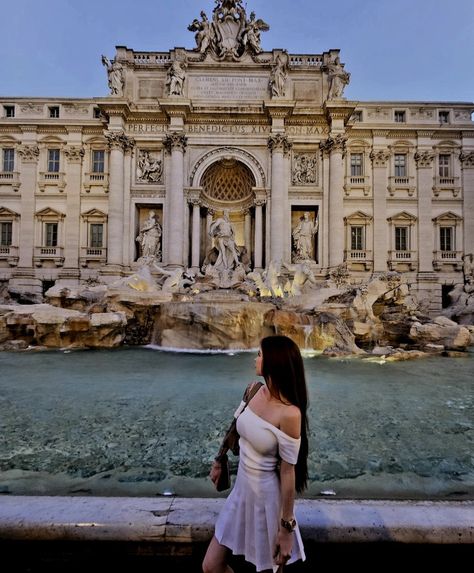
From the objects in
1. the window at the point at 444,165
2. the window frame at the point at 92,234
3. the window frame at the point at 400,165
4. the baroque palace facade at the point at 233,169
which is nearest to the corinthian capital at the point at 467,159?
the baroque palace facade at the point at 233,169

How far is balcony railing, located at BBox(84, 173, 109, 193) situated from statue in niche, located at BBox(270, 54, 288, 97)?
10.4m

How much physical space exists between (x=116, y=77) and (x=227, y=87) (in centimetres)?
593

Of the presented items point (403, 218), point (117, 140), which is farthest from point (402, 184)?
point (117, 140)

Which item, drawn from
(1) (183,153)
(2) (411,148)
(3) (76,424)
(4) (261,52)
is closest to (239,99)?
(4) (261,52)

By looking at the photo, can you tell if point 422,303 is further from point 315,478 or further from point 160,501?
point 160,501

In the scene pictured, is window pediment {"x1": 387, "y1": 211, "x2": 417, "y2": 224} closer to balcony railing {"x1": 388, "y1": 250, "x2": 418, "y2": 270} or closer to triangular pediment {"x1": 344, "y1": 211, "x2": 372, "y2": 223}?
triangular pediment {"x1": 344, "y1": 211, "x2": 372, "y2": 223}

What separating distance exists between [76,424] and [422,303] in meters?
18.3

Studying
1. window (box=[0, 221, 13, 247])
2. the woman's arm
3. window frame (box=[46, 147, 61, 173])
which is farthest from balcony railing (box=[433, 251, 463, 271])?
window (box=[0, 221, 13, 247])

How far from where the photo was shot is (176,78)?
16.7 meters

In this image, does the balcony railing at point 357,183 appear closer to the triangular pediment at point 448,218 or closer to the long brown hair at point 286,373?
the triangular pediment at point 448,218

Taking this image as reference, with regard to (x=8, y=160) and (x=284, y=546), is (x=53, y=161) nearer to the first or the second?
(x=8, y=160)

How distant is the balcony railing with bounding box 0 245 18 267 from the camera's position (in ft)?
58.2

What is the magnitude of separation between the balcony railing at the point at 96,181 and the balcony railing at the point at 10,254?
17.6 ft

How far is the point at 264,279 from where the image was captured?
13867 millimetres
